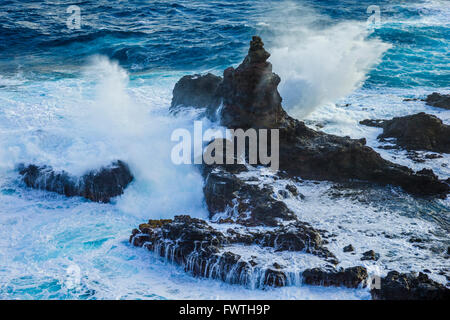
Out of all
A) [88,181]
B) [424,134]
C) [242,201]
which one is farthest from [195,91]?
[424,134]

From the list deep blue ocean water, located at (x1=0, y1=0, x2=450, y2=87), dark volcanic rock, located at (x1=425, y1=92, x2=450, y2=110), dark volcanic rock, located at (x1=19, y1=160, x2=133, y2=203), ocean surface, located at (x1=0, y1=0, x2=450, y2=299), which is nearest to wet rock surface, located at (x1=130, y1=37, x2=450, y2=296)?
ocean surface, located at (x1=0, y1=0, x2=450, y2=299)

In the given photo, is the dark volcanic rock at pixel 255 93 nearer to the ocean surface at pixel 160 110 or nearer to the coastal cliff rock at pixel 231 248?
the ocean surface at pixel 160 110

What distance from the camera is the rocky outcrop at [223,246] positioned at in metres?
7.11

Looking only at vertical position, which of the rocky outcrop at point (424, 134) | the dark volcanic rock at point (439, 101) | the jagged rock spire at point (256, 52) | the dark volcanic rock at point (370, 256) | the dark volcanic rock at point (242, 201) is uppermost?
the jagged rock spire at point (256, 52)

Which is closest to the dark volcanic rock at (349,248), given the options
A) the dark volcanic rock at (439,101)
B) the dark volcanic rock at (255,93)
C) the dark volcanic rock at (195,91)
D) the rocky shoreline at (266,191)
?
the rocky shoreline at (266,191)

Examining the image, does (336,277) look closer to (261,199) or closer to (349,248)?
(349,248)

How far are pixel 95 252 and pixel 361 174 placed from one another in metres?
5.76

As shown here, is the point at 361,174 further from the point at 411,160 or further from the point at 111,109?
the point at 111,109

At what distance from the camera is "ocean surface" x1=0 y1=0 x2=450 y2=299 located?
25.0 feet

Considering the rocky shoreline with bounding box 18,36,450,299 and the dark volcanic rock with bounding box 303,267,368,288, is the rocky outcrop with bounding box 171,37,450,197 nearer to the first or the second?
the rocky shoreline with bounding box 18,36,450,299

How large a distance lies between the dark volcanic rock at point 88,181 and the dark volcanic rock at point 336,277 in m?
5.24

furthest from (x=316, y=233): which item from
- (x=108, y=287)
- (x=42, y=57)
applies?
(x=42, y=57)

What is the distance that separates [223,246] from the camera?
7676mm

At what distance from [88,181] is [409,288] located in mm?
A: 7193
